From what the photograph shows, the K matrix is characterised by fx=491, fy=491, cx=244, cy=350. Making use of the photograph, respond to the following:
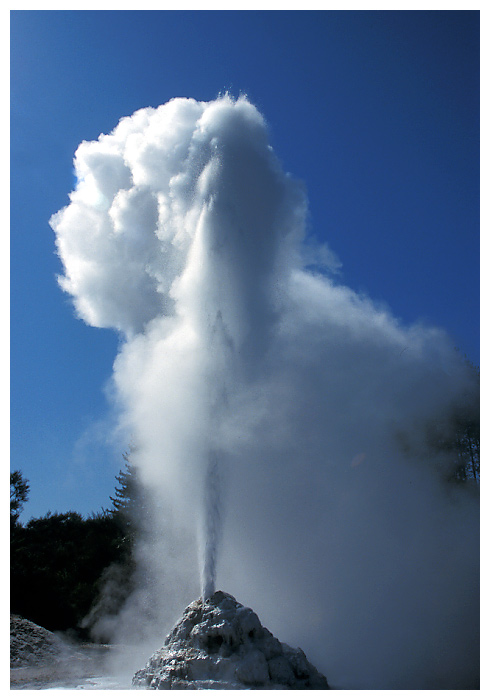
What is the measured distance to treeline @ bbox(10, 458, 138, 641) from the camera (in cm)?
1939

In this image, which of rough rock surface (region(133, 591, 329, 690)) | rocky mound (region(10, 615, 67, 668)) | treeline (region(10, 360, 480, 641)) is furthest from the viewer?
treeline (region(10, 360, 480, 641))

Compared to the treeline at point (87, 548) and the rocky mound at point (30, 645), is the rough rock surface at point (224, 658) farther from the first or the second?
the treeline at point (87, 548)

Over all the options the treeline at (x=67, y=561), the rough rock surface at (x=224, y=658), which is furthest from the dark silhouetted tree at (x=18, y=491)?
the rough rock surface at (x=224, y=658)

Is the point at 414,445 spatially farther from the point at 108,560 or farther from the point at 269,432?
the point at 108,560

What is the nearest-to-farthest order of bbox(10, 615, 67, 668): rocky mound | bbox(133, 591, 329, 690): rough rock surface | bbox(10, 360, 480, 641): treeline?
bbox(133, 591, 329, 690): rough rock surface
bbox(10, 615, 67, 668): rocky mound
bbox(10, 360, 480, 641): treeline

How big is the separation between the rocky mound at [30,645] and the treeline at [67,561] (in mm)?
4481

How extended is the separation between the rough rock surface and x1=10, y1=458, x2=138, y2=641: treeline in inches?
436

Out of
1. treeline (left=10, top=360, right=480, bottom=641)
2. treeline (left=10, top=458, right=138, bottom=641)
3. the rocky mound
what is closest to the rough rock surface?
the rocky mound

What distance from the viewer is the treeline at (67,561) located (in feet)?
63.6

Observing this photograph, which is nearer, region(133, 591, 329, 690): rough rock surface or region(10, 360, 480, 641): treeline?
region(133, 591, 329, 690): rough rock surface

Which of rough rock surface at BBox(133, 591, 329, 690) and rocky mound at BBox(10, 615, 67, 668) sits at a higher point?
rough rock surface at BBox(133, 591, 329, 690)

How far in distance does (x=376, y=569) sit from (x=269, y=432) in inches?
162

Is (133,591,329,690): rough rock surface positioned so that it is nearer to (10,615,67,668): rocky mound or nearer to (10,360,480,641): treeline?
(10,615,67,668): rocky mound
